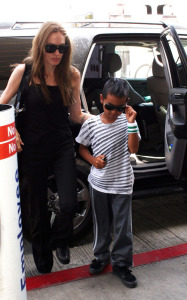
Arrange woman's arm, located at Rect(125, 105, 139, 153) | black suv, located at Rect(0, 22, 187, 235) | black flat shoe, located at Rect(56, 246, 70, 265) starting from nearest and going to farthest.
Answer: woman's arm, located at Rect(125, 105, 139, 153), black flat shoe, located at Rect(56, 246, 70, 265), black suv, located at Rect(0, 22, 187, 235)

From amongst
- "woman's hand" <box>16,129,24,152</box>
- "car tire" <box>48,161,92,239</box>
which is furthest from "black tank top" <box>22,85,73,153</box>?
"car tire" <box>48,161,92,239</box>

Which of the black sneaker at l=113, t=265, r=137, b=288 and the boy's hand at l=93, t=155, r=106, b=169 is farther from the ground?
the boy's hand at l=93, t=155, r=106, b=169

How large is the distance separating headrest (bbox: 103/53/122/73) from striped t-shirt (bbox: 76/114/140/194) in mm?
2086

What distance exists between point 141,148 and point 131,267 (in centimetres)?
226

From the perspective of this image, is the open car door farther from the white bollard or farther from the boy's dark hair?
the white bollard

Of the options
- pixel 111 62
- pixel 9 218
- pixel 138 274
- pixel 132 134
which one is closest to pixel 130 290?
pixel 138 274

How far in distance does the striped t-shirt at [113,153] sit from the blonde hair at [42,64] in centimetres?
Result: 30

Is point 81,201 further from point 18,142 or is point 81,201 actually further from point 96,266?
point 18,142

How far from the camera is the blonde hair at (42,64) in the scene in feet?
8.70

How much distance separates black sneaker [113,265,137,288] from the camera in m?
2.84

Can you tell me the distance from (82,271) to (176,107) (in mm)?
1647

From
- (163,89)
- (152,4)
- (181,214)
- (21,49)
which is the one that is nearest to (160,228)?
(181,214)

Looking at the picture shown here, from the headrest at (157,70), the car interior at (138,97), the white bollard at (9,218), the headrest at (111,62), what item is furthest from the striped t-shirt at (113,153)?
the headrest at (111,62)

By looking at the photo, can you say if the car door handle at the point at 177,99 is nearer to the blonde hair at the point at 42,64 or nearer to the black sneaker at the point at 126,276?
the blonde hair at the point at 42,64
